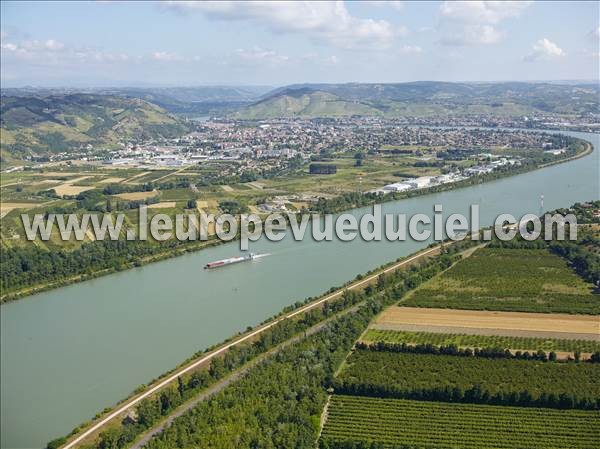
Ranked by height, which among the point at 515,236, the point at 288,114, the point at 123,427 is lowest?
the point at 123,427

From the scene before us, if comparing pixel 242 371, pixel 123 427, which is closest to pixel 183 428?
pixel 123 427

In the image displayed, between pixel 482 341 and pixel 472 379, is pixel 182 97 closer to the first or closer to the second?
pixel 482 341

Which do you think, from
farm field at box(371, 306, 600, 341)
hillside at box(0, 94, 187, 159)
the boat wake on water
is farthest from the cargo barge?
A: hillside at box(0, 94, 187, 159)

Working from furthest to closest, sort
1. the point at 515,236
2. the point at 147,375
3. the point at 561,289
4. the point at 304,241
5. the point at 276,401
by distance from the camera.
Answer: the point at 304,241 → the point at 515,236 → the point at 561,289 → the point at 147,375 → the point at 276,401

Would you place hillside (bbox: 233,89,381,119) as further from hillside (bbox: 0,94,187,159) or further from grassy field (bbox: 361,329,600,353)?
grassy field (bbox: 361,329,600,353)

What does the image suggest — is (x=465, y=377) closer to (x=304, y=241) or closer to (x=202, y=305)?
(x=202, y=305)

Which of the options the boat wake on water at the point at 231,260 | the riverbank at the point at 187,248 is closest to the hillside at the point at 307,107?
the riverbank at the point at 187,248
